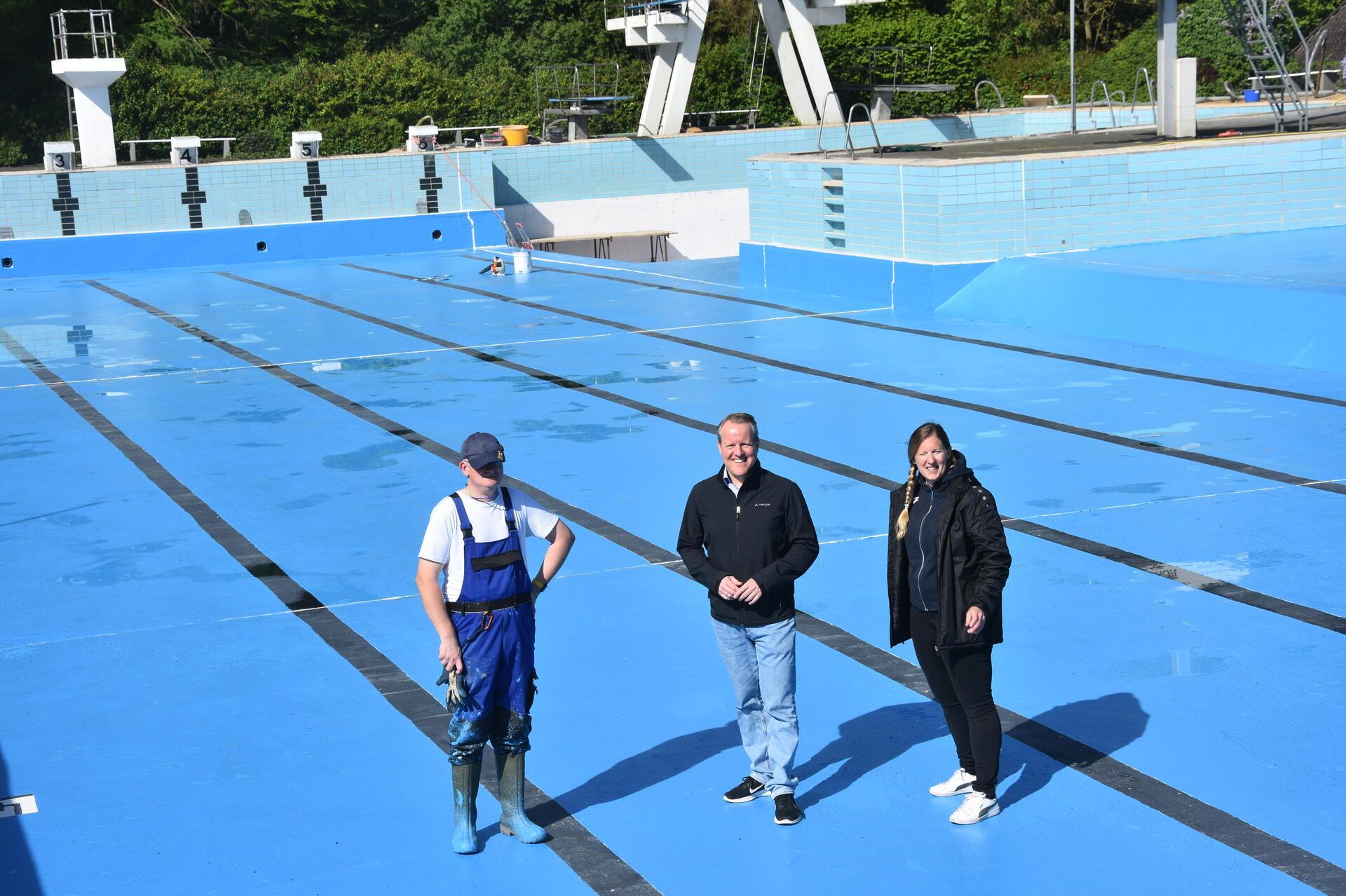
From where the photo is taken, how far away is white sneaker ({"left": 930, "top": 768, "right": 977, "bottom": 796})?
484 centimetres

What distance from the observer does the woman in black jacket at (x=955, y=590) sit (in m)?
4.59

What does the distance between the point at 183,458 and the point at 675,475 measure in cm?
357

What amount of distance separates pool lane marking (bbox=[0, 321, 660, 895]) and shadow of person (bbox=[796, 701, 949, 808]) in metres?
0.73

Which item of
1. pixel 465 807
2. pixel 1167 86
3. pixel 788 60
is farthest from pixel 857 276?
pixel 788 60

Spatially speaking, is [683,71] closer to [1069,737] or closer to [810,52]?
[810,52]

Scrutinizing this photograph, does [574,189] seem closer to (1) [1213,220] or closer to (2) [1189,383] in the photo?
(1) [1213,220]

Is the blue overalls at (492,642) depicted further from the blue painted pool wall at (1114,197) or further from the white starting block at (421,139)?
the white starting block at (421,139)

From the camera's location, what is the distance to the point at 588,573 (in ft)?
24.7

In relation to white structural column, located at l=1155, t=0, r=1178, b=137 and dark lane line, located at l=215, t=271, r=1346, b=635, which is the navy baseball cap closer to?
dark lane line, located at l=215, t=271, r=1346, b=635

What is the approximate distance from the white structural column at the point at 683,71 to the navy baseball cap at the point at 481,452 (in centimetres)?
2519

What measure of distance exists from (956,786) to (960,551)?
809mm

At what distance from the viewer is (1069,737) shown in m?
5.31

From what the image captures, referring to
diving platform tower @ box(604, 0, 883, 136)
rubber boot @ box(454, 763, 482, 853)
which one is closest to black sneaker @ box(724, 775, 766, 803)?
rubber boot @ box(454, 763, 482, 853)

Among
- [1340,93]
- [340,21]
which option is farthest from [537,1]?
[1340,93]
